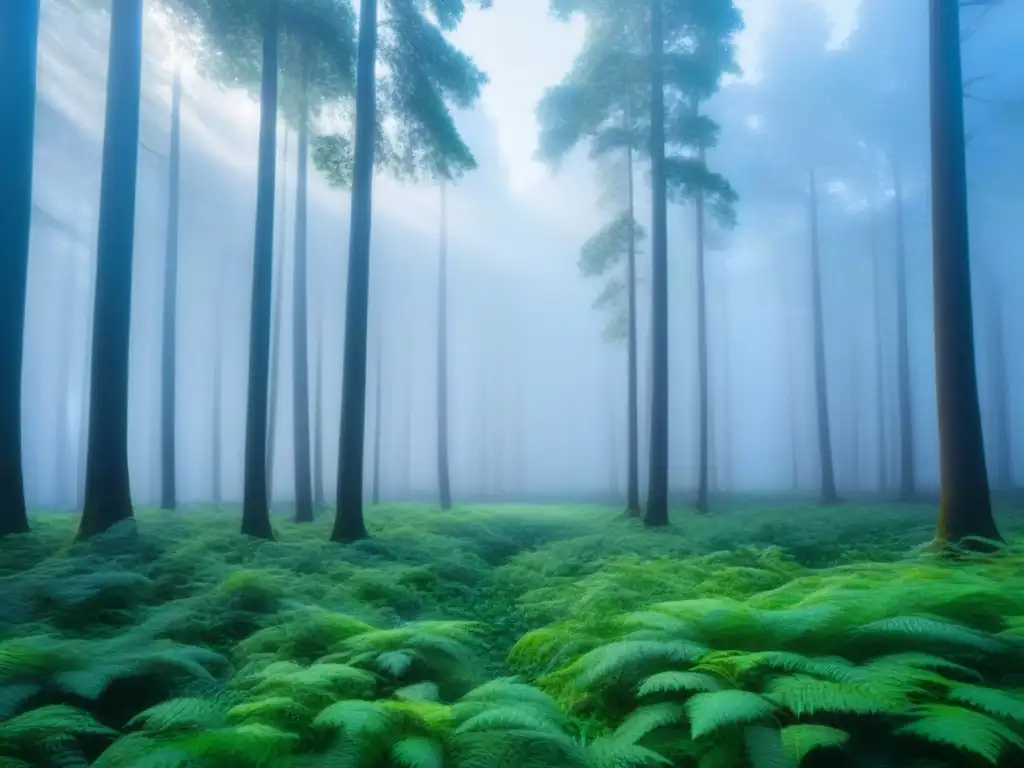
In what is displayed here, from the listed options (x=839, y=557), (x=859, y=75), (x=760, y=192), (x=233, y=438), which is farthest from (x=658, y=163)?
(x=233, y=438)

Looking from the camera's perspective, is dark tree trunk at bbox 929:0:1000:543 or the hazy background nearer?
dark tree trunk at bbox 929:0:1000:543

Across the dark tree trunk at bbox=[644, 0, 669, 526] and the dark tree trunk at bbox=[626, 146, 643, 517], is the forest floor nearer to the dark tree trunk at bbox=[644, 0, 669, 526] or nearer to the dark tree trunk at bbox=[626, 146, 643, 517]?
the dark tree trunk at bbox=[644, 0, 669, 526]

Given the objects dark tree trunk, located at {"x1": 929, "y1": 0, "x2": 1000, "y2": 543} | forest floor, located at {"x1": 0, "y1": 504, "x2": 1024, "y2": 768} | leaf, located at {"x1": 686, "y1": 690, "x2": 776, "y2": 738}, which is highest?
dark tree trunk, located at {"x1": 929, "y1": 0, "x2": 1000, "y2": 543}

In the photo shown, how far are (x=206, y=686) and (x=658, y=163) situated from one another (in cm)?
1335

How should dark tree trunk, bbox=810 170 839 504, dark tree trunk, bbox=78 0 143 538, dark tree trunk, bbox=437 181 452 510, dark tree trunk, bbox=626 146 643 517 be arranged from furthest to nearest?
dark tree trunk, bbox=437 181 452 510 → dark tree trunk, bbox=810 170 839 504 → dark tree trunk, bbox=626 146 643 517 → dark tree trunk, bbox=78 0 143 538

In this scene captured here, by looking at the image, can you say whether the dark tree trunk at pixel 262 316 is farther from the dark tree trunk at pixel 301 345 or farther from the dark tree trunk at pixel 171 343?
the dark tree trunk at pixel 171 343

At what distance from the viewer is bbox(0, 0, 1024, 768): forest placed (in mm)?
2789

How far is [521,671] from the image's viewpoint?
4.57 metres

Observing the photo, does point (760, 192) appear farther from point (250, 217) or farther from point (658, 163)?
point (250, 217)

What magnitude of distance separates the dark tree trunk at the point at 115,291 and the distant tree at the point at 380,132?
11.1 feet

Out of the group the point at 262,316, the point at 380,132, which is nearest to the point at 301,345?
the point at 262,316

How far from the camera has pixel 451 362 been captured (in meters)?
56.1

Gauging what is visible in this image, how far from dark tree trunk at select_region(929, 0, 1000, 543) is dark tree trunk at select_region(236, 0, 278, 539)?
34.6 ft

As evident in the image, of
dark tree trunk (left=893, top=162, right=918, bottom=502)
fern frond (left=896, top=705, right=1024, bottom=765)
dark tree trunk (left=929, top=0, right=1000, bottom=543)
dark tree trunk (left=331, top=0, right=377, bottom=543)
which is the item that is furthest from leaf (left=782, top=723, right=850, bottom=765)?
dark tree trunk (left=893, top=162, right=918, bottom=502)
